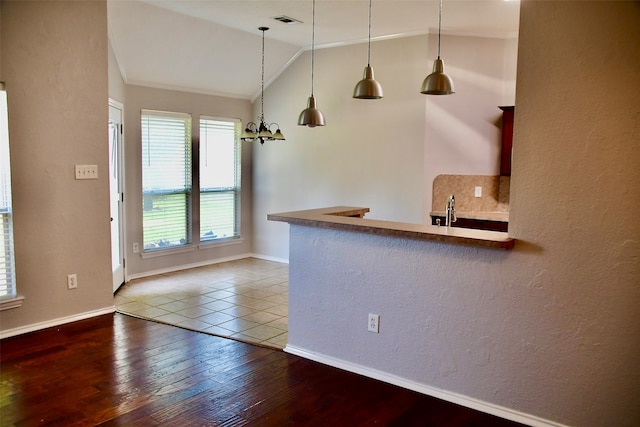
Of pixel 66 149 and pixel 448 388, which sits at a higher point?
pixel 66 149

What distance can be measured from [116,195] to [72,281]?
144 centimetres

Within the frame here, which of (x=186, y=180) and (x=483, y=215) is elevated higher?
(x=186, y=180)

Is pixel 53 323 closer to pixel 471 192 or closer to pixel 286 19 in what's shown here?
pixel 286 19

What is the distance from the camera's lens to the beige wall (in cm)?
362

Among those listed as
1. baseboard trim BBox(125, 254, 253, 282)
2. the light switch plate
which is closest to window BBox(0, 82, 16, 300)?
the light switch plate

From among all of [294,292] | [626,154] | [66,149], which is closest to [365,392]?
[294,292]

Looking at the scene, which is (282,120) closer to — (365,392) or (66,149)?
(66,149)

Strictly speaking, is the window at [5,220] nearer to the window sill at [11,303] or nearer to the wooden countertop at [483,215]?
the window sill at [11,303]

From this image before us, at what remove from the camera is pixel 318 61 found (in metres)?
6.11

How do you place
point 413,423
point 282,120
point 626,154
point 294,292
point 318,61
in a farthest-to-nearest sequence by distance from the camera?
point 282,120 < point 318,61 < point 294,292 < point 413,423 < point 626,154

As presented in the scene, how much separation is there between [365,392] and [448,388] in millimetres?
481

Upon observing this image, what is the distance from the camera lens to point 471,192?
208 inches

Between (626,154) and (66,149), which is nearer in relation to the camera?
(626,154)

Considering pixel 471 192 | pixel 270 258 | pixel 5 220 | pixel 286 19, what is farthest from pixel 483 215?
pixel 5 220
